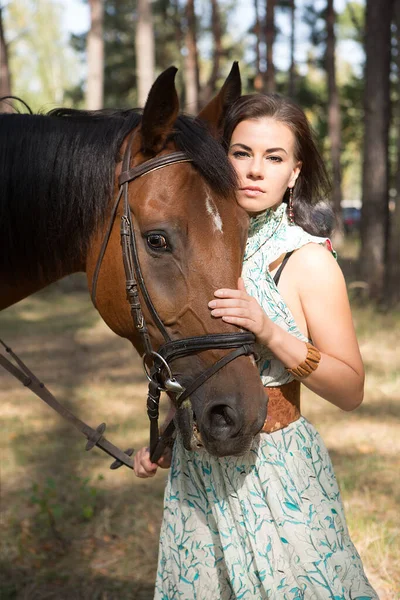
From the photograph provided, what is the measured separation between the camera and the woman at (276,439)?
5.69 feet

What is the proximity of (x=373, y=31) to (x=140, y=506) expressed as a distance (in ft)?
27.3

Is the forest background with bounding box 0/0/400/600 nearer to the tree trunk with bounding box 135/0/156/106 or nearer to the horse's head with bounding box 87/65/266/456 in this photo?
the tree trunk with bounding box 135/0/156/106

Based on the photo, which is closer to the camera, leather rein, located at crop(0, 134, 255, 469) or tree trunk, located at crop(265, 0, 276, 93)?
leather rein, located at crop(0, 134, 255, 469)

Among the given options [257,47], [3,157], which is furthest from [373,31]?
[257,47]

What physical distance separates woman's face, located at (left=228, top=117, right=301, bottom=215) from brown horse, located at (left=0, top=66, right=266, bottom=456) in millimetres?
82

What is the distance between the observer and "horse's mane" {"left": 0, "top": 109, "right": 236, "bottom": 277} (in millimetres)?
2020

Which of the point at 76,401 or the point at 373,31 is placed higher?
the point at 373,31

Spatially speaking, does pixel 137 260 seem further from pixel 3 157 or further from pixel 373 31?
pixel 373 31

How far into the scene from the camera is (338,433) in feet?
16.5

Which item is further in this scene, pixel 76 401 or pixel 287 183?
pixel 76 401

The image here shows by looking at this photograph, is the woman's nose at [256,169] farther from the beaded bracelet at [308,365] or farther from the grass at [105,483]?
the grass at [105,483]

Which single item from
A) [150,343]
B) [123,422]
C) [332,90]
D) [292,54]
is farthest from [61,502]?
[292,54]

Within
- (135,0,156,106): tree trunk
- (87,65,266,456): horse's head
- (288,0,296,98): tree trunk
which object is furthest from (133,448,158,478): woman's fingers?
(288,0,296,98): tree trunk

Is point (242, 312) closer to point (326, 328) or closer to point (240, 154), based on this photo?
point (326, 328)
